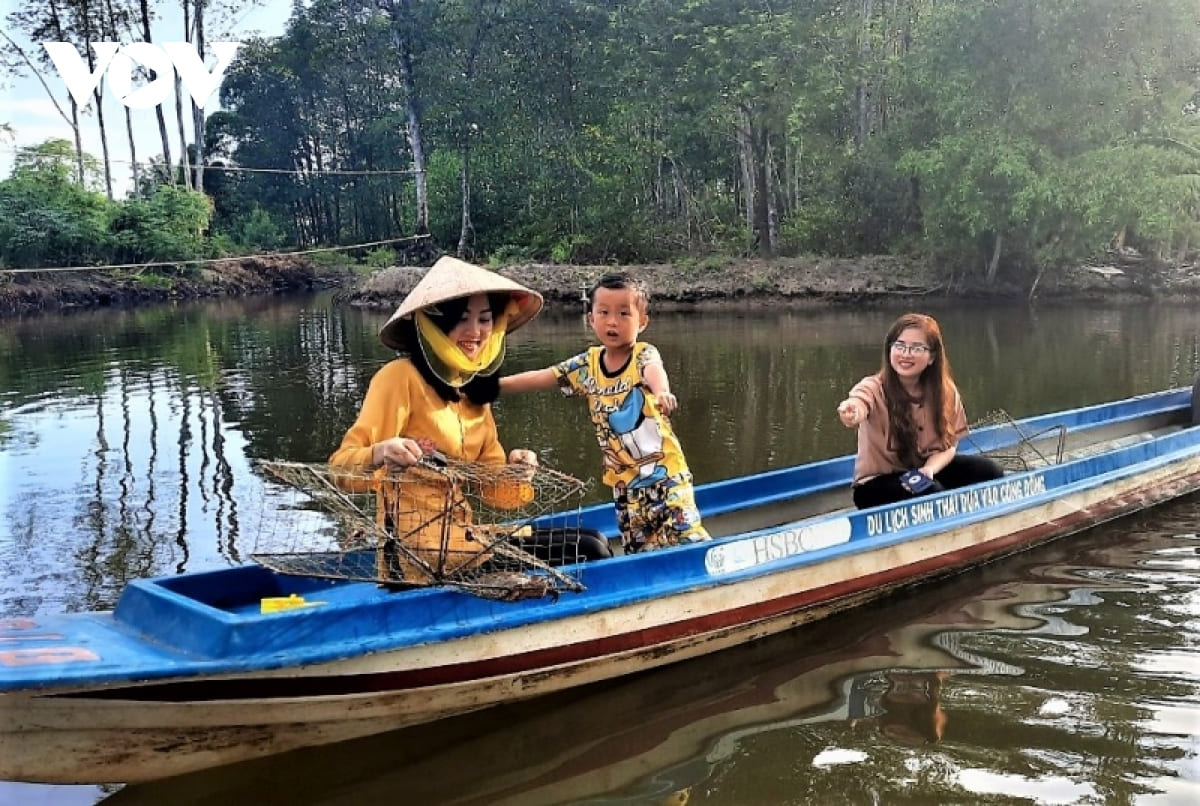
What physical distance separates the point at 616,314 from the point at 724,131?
25164 mm

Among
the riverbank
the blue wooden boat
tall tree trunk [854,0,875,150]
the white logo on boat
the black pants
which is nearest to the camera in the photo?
the blue wooden boat

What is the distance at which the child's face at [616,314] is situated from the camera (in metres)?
4.23

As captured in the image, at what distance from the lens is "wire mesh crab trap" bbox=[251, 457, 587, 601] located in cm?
371

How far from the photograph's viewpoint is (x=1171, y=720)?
4.08 m

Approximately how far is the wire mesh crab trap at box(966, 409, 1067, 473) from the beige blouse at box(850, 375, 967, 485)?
72.9 inches

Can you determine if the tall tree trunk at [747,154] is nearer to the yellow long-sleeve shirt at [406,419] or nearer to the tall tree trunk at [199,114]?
the tall tree trunk at [199,114]

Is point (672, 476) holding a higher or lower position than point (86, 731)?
higher

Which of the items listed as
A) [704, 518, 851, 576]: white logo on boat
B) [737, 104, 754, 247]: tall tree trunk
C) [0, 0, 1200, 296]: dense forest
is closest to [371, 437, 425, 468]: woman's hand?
[704, 518, 851, 576]: white logo on boat

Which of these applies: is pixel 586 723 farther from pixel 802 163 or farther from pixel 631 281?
pixel 802 163

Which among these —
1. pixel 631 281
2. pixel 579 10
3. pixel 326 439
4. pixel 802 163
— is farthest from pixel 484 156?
pixel 631 281

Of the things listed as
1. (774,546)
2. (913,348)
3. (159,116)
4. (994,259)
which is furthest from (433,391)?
(159,116)

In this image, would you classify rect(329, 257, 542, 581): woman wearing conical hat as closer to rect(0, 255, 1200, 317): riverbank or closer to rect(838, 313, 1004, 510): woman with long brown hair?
rect(838, 313, 1004, 510): woman with long brown hair

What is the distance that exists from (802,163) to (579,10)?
26.5 feet

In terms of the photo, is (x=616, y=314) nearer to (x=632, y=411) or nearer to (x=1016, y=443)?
(x=632, y=411)
